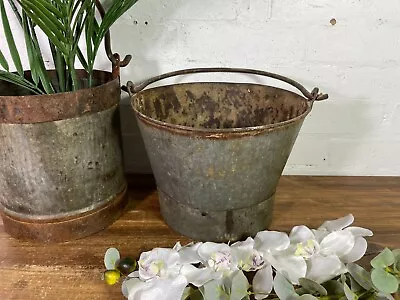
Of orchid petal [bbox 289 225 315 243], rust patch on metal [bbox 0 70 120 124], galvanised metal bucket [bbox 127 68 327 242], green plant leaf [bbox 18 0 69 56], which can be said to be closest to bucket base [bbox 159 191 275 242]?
galvanised metal bucket [bbox 127 68 327 242]

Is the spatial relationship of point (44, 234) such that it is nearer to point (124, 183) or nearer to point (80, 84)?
point (124, 183)

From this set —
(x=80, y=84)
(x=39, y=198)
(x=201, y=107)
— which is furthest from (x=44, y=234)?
(x=201, y=107)

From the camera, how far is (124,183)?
915mm

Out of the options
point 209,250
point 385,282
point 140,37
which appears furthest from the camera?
point 140,37

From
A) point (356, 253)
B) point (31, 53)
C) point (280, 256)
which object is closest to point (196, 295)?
point (280, 256)

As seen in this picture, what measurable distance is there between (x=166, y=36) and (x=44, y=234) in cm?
48

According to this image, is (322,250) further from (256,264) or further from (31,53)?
(31,53)

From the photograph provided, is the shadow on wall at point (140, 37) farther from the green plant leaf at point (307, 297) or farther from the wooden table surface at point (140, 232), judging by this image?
the green plant leaf at point (307, 297)

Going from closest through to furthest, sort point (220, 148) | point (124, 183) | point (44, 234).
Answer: point (220, 148), point (44, 234), point (124, 183)

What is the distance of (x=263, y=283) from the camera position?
25.3 inches

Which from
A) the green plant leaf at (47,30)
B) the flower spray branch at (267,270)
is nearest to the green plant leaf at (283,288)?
the flower spray branch at (267,270)

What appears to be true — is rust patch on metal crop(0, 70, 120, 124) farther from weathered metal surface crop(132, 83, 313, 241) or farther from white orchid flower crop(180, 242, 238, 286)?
white orchid flower crop(180, 242, 238, 286)

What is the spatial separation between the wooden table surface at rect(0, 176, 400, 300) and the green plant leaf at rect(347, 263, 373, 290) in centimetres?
19

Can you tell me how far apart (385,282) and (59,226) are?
1.76ft
